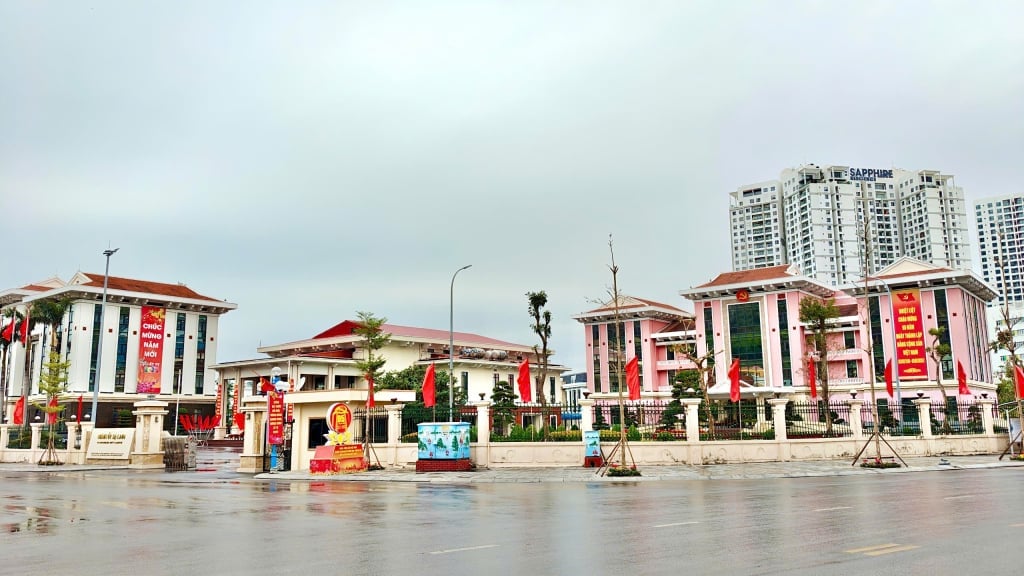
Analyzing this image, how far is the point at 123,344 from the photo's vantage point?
7875 cm

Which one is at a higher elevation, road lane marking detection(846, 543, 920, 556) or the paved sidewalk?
road lane marking detection(846, 543, 920, 556)

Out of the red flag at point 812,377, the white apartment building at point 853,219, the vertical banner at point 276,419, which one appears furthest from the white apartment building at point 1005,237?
the vertical banner at point 276,419

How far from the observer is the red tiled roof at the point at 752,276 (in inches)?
2965

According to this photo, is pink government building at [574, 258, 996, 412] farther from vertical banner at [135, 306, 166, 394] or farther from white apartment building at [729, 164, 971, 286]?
white apartment building at [729, 164, 971, 286]

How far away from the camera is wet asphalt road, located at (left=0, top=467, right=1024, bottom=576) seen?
8750 mm

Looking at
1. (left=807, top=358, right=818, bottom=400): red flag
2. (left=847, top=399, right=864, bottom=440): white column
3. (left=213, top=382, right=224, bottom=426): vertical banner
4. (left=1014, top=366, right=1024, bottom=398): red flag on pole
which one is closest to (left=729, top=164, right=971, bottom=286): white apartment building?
(left=807, top=358, right=818, bottom=400): red flag

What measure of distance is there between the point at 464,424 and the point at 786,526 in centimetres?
1883

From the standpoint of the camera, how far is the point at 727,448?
3027 cm

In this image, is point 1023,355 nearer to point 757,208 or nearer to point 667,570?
point 757,208

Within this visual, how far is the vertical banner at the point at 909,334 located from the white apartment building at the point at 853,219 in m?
69.8

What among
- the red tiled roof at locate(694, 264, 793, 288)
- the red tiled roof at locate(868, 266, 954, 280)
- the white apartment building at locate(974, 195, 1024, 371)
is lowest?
the red tiled roof at locate(868, 266, 954, 280)

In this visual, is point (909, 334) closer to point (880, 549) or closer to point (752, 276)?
point (752, 276)

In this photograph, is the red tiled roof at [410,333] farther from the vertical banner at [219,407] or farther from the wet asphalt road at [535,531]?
the wet asphalt road at [535,531]

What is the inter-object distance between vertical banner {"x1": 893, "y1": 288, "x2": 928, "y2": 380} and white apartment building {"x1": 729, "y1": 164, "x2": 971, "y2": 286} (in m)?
69.8
